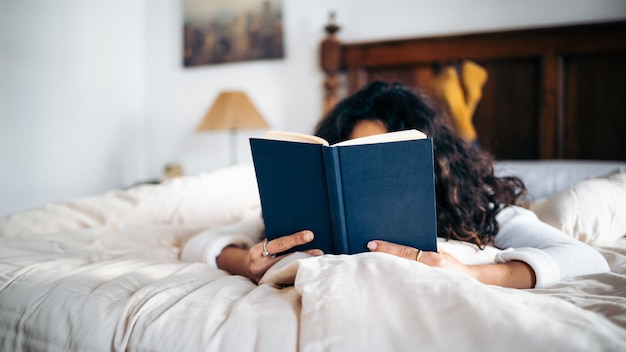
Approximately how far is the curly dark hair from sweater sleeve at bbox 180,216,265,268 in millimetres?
286

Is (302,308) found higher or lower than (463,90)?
lower

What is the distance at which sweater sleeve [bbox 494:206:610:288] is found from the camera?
69 cm

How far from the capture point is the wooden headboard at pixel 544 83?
6.77 ft

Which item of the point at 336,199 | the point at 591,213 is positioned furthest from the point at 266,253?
the point at 591,213

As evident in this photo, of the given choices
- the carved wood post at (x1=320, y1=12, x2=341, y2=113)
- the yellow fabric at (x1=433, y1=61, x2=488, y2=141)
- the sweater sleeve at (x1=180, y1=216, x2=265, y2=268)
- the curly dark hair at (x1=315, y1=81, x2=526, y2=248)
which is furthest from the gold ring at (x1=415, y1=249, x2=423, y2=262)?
the carved wood post at (x1=320, y1=12, x2=341, y2=113)

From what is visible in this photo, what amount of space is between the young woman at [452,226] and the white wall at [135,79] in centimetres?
152

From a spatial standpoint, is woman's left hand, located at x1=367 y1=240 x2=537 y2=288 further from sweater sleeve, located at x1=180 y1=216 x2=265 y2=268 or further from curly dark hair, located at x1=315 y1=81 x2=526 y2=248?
sweater sleeve, located at x1=180 y1=216 x2=265 y2=268

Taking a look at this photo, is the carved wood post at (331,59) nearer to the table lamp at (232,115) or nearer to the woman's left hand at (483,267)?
the table lamp at (232,115)

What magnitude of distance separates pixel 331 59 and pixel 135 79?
1374 millimetres

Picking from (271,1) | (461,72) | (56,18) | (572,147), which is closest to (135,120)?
(56,18)

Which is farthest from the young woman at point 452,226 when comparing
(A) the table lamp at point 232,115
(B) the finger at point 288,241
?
(A) the table lamp at point 232,115

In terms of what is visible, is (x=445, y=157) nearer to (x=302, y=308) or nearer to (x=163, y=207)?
(x=302, y=308)

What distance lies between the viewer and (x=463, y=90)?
219 cm

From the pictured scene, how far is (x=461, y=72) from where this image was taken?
2223mm
